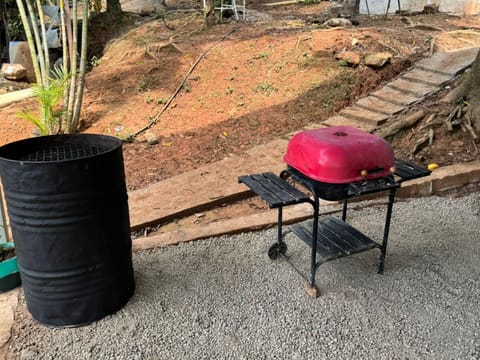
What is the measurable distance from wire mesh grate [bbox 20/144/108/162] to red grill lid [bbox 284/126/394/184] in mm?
1255

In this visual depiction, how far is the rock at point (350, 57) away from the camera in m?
6.40

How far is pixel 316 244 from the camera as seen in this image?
266cm

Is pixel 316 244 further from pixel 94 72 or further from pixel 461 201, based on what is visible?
pixel 94 72

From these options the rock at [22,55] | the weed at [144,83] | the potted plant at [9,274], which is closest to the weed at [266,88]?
the weed at [144,83]

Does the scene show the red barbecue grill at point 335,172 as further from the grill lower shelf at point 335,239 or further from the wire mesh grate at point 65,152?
the wire mesh grate at point 65,152

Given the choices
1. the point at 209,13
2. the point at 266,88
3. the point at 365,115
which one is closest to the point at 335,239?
the point at 365,115

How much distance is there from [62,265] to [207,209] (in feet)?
5.90

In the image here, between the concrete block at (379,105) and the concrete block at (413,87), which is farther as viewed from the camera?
the concrete block at (413,87)

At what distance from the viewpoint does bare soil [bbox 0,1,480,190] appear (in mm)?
5082

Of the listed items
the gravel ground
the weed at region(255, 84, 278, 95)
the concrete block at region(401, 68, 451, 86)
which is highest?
the concrete block at region(401, 68, 451, 86)

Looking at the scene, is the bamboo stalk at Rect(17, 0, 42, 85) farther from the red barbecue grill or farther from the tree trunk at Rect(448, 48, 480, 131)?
the tree trunk at Rect(448, 48, 480, 131)

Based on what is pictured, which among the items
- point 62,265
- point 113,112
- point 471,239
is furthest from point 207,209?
point 113,112

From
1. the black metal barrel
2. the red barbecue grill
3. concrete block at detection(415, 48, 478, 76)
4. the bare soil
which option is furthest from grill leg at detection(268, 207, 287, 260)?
concrete block at detection(415, 48, 478, 76)

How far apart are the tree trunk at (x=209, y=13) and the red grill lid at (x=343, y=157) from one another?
26.0 feet
